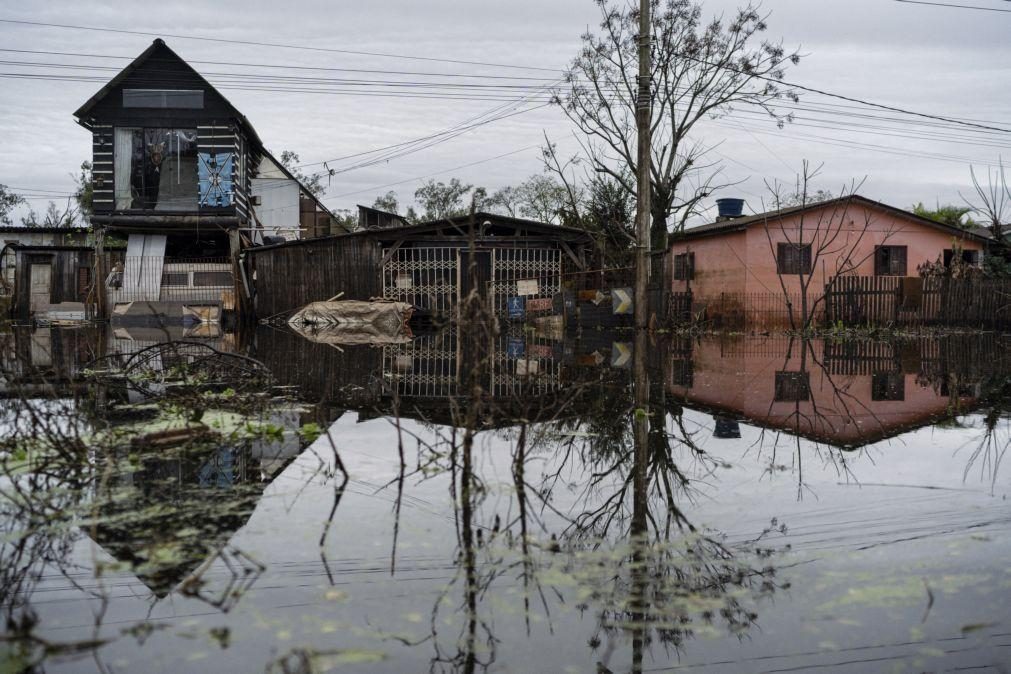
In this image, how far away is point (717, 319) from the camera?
26.4 meters

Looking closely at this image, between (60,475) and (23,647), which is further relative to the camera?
(60,475)

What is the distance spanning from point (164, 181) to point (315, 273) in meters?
6.28

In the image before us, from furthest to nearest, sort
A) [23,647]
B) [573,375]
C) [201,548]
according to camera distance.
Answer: [573,375] → [201,548] → [23,647]

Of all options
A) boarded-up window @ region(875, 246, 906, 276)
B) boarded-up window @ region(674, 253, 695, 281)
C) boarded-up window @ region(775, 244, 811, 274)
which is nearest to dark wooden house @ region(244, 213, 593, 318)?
boarded-up window @ region(674, 253, 695, 281)

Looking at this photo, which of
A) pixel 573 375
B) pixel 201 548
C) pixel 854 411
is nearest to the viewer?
pixel 201 548

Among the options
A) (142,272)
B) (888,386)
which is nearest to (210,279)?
(142,272)

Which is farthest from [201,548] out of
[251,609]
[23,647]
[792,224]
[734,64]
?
[734,64]

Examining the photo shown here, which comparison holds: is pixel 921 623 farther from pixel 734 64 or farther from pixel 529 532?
pixel 734 64

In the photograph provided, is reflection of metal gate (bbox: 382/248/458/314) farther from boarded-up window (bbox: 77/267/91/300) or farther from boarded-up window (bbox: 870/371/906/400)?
boarded-up window (bbox: 870/371/906/400)

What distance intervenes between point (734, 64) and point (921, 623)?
1201 inches

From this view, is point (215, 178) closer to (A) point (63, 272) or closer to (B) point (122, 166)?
(B) point (122, 166)

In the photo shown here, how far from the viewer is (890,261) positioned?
29.1 meters

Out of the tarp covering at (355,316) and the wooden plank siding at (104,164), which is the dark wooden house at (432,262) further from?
the wooden plank siding at (104,164)

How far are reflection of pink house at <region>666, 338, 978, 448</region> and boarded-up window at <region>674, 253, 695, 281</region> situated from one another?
17.2m
